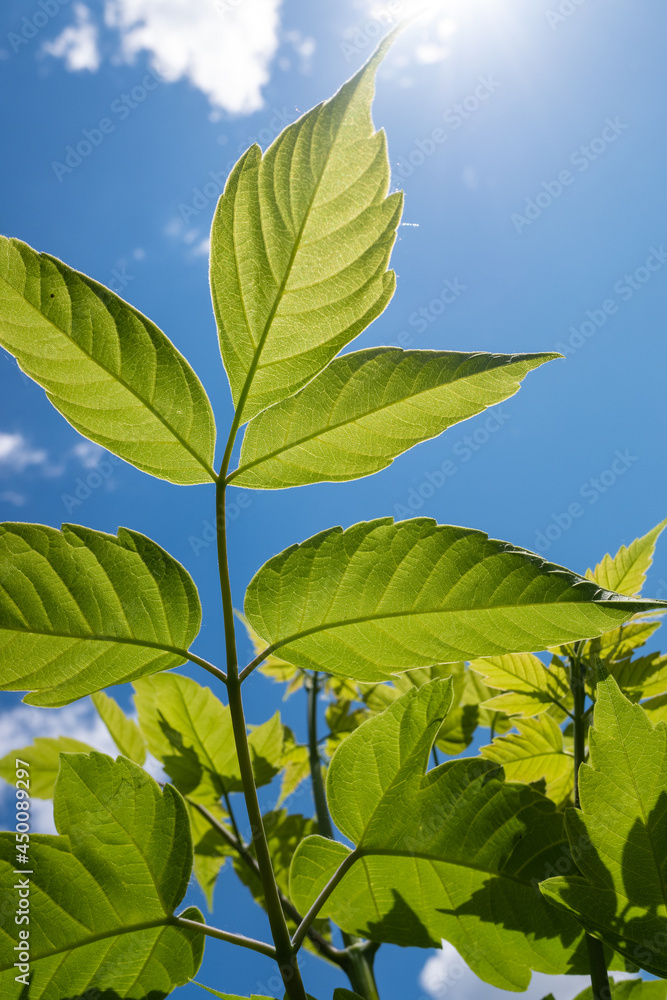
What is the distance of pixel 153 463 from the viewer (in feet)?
2.36

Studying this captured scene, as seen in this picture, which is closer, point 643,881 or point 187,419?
point 643,881

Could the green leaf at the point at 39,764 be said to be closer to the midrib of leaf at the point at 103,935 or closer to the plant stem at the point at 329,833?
the plant stem at the point at 329,833

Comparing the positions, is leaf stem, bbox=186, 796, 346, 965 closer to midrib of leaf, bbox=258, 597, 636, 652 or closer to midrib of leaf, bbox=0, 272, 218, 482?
midrib of leaf, bbox=258, 597, 636, 652

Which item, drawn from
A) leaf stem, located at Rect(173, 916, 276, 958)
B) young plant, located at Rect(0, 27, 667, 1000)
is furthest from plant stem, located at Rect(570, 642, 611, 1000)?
leaf stem, located at Rect(173, 916, 276, 958)

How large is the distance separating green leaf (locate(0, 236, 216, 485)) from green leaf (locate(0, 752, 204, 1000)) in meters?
0.33

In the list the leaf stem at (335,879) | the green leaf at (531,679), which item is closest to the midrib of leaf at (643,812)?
the leaf stem at (335,879)

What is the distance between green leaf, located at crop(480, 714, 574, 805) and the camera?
3.18 feet

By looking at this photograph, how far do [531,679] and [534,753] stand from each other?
4.3 inches

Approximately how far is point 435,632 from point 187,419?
350mm

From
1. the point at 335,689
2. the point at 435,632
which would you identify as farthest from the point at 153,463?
the point at 335,689

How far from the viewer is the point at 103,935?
1.94 feet

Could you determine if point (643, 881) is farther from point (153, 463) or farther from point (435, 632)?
point (153, 463)

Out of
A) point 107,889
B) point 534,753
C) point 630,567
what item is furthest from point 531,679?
point 107,889

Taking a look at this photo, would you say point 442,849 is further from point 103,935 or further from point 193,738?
point 193,738
